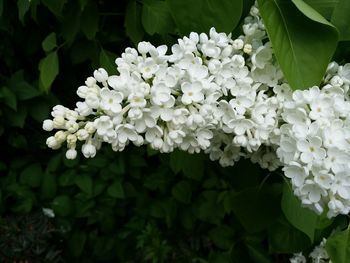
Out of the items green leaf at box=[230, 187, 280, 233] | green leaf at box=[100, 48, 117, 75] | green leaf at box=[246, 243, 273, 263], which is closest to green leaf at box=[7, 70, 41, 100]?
green leaf at box=[100, 48, 117, 75]

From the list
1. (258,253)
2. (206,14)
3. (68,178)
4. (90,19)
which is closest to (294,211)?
(206,14)

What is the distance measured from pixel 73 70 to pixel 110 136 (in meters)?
1.29

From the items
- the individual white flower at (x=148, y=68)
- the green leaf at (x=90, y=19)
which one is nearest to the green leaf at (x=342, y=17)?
the individual white flower at (x=148, y=68)

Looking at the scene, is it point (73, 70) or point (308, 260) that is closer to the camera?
point (308, 260)

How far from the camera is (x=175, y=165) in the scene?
4.19 feet

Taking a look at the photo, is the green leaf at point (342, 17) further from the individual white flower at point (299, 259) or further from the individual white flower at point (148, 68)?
the individual white flower at point (299, 259)

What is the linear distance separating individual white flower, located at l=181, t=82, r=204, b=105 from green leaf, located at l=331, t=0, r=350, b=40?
0.73 ft

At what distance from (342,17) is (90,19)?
27.8 inches

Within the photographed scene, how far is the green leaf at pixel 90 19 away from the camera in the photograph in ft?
4.36

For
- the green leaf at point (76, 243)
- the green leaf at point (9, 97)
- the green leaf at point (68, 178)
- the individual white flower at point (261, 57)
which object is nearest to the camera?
the individual white flower at point (261, 57)

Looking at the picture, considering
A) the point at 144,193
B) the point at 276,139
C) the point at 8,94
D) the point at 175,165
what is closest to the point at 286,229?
the point at 175,165

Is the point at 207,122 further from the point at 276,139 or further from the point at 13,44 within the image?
the point at 13,44

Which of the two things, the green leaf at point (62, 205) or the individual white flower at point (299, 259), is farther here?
the green leaf at point (62, 205)

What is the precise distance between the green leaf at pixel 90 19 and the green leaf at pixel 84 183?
2.55 feet
